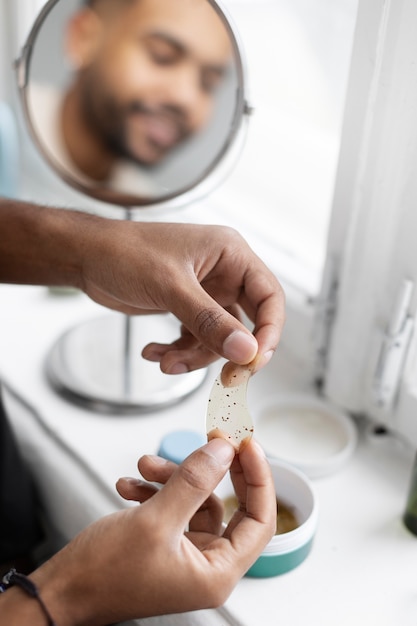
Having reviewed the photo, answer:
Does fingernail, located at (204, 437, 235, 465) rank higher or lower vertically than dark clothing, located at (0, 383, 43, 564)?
higher

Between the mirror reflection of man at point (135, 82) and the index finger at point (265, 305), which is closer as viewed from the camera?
the index finger at point (265, 305)

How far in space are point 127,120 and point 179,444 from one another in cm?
41

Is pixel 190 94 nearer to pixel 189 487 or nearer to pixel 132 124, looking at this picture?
pixel 132 124

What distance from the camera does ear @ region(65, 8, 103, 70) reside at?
81 cm

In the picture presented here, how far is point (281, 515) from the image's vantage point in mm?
674

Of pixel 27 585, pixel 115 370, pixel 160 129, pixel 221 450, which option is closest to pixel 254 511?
pixel 221 450

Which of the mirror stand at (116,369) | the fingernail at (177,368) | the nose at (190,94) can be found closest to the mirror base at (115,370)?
the mirror stand at (116,369)

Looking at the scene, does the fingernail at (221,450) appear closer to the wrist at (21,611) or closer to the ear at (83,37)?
the wrist at (21,611)

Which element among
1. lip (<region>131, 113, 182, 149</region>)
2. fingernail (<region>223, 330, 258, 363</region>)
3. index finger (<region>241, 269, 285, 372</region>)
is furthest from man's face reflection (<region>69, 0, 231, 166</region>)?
fingernail (<region>223, 330, 258, 363</region>)

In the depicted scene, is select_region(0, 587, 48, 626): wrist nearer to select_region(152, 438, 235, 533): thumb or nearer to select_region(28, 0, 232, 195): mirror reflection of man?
Result: select_region(152, 438, 235, 533): thumb

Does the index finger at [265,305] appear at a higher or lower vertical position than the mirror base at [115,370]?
higher

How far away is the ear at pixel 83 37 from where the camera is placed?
31.8 inches

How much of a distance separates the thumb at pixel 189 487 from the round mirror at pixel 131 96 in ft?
1.20

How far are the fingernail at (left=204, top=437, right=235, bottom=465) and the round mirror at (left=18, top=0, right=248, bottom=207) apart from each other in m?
0.34
